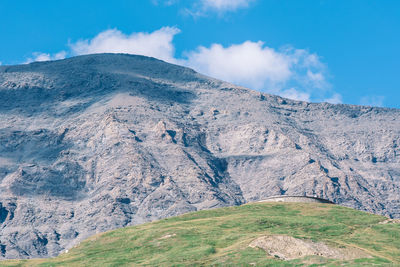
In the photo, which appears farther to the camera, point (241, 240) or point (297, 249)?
point (241, 240)

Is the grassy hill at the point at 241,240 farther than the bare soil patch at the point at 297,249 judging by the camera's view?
Yes

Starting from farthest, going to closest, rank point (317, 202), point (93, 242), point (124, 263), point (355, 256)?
point (317, 202), point (93, 242), point (124, 263), point (355, 256)

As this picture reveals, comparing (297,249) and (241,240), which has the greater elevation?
(241,240)

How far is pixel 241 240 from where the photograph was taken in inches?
3499

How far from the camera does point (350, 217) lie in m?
111

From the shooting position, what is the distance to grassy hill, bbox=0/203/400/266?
8050cm

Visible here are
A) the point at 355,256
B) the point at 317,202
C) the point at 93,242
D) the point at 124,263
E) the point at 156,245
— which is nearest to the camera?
the point at 355,256

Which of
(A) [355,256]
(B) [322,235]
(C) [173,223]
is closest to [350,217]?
(B) [322,235]

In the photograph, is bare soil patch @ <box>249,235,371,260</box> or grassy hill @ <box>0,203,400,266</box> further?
grassy hill @ <box>0,203,400,266</box>

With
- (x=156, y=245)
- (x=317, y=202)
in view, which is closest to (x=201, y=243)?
(x=156, y=245)

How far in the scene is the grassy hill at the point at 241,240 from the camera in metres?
80.5

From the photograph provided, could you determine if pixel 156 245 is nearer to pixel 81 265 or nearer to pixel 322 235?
pixel 81 265

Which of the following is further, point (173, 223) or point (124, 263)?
point (173, 223)

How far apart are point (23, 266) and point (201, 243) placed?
22.3 metres
